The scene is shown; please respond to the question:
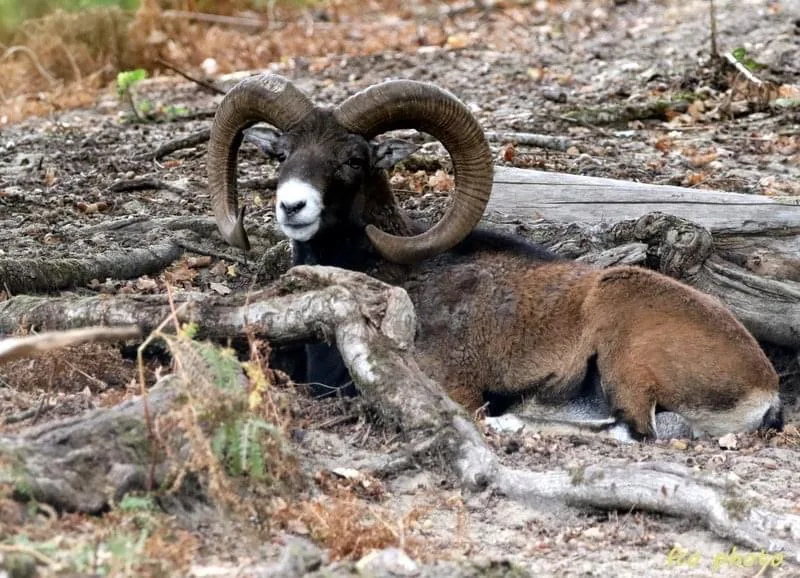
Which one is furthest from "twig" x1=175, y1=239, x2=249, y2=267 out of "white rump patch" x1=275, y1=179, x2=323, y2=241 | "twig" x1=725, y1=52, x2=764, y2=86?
"twig" x1=725, y1=52, x2=764, y2=86

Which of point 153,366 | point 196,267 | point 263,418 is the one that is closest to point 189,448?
point 263,418

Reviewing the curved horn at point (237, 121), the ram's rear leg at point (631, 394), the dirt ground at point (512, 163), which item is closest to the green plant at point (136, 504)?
the dirt ground at point (512, 163)

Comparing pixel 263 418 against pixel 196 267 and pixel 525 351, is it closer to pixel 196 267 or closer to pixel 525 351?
pixel 525 351

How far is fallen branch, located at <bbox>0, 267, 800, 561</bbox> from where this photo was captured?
5.90m

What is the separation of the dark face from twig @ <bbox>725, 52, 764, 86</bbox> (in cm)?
735

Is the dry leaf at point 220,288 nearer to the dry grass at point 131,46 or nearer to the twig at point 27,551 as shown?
the twig at point 27,551

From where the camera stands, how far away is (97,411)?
620 centimetres

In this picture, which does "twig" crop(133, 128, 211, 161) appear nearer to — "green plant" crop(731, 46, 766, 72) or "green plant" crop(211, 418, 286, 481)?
"green plant" crop(731, 46, 766, 72)

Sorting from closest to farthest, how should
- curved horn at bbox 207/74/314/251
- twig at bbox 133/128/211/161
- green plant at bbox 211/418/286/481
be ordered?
green plant at bbox 211/418/286/481 → curved horn at bbox 207/74/314/251 → twig at bbox 133/128/211/161

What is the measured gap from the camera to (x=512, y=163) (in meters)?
12.6

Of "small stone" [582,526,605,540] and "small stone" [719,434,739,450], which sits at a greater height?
"small stone" [582,526,605,540]

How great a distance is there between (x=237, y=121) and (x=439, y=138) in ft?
5.30

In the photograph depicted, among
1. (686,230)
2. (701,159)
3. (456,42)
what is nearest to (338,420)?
(686,230)

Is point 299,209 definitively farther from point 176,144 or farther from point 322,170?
point 176,144
